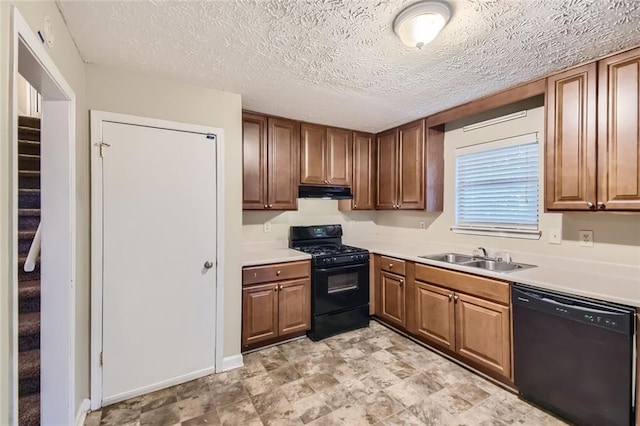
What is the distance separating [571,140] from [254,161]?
8.60 feet

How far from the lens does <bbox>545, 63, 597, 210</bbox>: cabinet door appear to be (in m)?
1.99

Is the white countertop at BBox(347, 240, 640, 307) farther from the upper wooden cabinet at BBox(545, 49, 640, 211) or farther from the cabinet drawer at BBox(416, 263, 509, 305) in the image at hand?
the upper wooden cabinet at BBox(545, 49, 640, 211)

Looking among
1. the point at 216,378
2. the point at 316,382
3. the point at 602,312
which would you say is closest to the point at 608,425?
the point at 602,312

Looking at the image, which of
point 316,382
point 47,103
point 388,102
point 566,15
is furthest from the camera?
point 388,102

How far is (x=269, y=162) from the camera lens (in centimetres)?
311

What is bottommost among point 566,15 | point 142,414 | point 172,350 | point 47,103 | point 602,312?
point 142,414

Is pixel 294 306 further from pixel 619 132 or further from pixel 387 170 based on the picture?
pixel 619 132

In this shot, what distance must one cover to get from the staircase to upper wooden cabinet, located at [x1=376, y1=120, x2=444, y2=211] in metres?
3.38

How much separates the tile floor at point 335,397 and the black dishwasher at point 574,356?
180mm

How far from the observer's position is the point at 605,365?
5.61 ft

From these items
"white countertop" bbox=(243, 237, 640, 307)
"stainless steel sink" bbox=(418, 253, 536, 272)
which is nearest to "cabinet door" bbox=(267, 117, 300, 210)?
"white countertop" bbox=(243, 237, 640, 307)

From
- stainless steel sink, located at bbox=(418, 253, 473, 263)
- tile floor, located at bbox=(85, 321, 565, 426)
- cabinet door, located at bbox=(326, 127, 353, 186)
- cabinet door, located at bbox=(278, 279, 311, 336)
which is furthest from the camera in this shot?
cabinet door, located at bbox=(326, 127, 353, 186)

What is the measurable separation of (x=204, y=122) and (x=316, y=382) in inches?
89.5

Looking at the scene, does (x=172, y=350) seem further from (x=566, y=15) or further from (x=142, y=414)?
(x=566, y=15)
